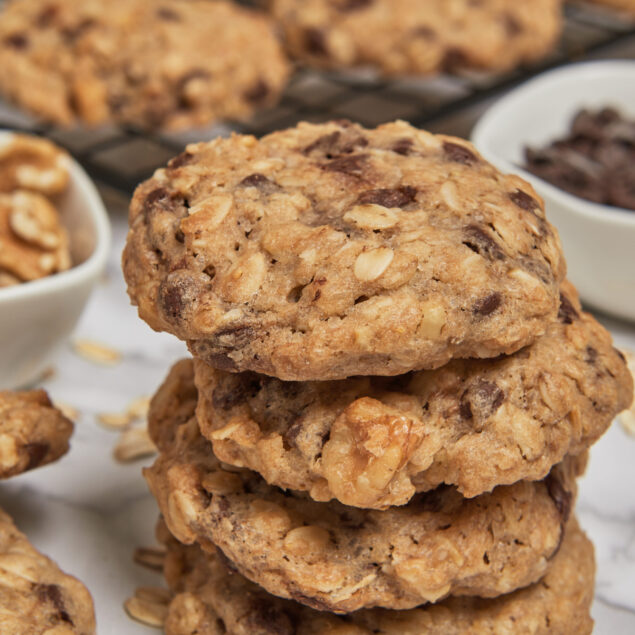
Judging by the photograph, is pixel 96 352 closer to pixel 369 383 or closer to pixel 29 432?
pixel 29 432

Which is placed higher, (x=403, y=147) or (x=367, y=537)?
(x=403, y=147)

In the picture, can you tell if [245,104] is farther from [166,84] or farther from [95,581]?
[95,581]

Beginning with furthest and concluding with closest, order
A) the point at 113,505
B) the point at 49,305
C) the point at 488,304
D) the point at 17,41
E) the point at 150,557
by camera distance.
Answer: the point at 17,41 < the point at 49,305 < the point at 113,505 < the point at 150,557 < the point at 488,304

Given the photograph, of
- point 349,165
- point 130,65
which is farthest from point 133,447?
point 130,65

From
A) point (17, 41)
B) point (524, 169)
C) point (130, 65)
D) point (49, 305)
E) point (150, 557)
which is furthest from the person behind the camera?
point (17, 41)

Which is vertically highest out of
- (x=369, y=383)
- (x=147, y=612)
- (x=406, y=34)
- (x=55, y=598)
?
(x=369, y=383)

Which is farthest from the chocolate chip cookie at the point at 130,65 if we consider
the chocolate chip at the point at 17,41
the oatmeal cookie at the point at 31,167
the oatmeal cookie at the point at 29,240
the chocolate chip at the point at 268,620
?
the chocolate chip at the point at 268,620

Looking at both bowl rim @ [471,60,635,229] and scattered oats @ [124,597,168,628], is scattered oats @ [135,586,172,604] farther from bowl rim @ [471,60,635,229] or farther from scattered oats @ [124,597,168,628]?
bowl rim @ [471,60,635,229]
